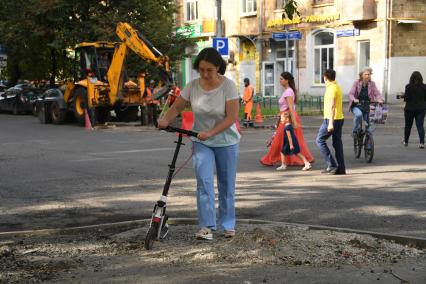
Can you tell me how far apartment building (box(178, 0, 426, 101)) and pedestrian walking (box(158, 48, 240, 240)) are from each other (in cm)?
2075

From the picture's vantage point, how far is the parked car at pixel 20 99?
3391 cm

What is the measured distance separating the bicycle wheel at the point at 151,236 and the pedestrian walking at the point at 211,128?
1.44ft

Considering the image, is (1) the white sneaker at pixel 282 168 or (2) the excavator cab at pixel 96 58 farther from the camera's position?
(2) the excavator cab at pixel 96 58

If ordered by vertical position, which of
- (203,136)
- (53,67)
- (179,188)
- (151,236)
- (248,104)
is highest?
(53,67)

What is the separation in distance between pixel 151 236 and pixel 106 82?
18.7 meters

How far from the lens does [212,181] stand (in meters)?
6.35

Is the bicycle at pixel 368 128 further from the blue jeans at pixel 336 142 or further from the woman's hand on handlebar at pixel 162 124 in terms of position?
the woman's hand on handlebar at pixel 162 124

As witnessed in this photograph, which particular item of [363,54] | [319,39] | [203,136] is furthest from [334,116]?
[319,39]

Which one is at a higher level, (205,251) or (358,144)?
(358,144)

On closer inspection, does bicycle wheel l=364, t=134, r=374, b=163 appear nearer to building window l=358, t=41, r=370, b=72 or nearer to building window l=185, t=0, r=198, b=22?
building window l=358, t=41, r=370, b=72

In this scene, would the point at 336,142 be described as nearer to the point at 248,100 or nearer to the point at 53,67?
the point at 248,100

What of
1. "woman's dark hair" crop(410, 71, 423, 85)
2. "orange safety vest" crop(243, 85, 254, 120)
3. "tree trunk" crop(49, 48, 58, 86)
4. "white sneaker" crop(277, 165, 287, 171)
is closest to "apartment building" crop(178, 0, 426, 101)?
"orange safety vest" crop(243, 85, 254, 120)

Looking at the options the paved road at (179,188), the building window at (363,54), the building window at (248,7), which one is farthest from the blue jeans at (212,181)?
the building window at (248,7)

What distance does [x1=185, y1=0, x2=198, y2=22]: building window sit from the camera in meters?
A: 46.6
